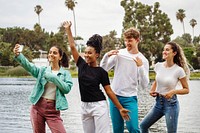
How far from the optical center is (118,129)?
5879 millimetres

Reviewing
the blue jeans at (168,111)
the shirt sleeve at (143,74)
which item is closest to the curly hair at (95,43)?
the shirt sleeve at (143,74)

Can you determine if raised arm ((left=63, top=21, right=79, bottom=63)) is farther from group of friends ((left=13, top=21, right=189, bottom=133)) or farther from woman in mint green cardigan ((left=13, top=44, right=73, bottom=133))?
woman in mint green cardigan ((left=13, top=44, right=73, bottom=133))

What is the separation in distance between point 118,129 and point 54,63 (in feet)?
3.98

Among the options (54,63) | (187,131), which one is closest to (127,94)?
(54,63)

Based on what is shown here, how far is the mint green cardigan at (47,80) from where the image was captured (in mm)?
5572

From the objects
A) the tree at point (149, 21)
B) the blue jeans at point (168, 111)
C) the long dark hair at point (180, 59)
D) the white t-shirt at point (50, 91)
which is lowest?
the blue jeans at point (168, 111)

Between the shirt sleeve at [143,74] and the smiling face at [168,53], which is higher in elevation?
the smiling face at [168,53]

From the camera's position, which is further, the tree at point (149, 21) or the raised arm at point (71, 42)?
the tree at point (149, 21)

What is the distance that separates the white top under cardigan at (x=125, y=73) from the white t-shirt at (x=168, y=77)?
355mm

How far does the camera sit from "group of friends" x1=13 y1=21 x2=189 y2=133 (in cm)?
531

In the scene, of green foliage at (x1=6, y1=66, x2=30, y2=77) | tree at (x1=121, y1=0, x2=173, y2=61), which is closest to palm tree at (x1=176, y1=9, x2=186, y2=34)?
tree at (x1=121, y1=0, x2=173, y2=61)

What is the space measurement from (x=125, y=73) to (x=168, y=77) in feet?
2.10

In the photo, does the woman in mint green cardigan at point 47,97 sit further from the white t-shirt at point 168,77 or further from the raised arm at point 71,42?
the white t-shirt at point 168,77

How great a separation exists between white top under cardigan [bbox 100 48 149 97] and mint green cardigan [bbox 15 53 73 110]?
1.78 feet
